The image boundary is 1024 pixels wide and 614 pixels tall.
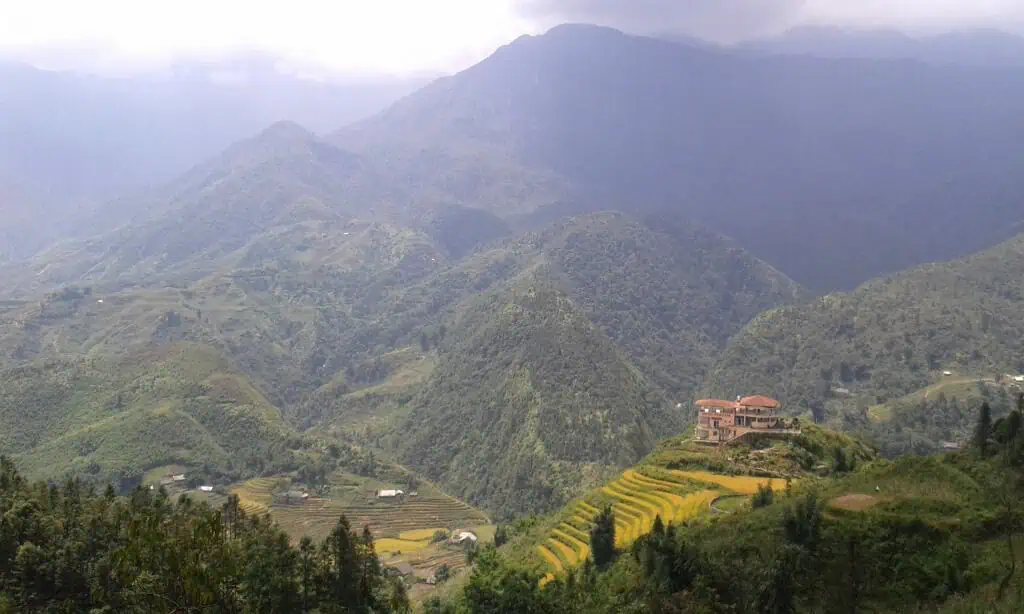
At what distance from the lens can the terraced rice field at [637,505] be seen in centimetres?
4425

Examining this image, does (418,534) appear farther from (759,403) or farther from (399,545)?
(759,403)

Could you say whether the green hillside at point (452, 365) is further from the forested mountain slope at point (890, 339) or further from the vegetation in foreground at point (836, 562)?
the vegetation in foreground at point (836, 562)

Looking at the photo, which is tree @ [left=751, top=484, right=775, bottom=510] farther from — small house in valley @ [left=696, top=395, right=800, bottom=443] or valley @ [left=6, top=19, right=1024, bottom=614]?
small house in valley @ [left=696, top=395, right=800, bottom=443]

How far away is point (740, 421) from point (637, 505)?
1850cm

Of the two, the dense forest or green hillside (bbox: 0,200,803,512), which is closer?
the dense forest

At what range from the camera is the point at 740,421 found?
207 ft

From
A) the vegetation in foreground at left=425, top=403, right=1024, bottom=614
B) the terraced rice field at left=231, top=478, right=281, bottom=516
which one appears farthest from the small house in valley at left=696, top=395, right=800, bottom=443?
the terraced rice field at left=231, top=478, right=281, bottom=516

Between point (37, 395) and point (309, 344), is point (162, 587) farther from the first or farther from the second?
point (309, 344)

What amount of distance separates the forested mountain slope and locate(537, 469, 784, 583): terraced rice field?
75.3m

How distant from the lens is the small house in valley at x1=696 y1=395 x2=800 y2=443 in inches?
2406

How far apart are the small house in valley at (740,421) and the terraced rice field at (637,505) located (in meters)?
10.4

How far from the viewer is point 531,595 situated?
90.6 feet

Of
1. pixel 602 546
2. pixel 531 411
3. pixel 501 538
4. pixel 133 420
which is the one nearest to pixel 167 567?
pixel 602 546

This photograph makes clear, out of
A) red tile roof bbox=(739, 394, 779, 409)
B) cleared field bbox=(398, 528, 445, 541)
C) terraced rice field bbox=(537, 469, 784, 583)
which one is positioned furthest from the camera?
cleared field bbox=(398, 528, 445, 541)
